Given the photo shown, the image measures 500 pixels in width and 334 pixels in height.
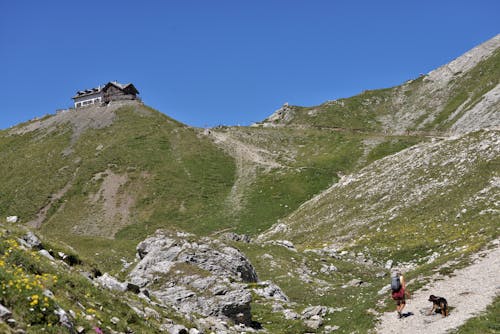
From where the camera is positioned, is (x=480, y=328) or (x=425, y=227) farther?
(x=425, y=227)

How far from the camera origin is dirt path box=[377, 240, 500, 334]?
72.2 ft

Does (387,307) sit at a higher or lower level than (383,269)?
lower

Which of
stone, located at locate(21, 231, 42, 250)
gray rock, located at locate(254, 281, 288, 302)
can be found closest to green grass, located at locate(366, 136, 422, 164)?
gray rock, located at locate(254, 281, 288, 302)

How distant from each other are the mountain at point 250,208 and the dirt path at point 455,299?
1.54 meters

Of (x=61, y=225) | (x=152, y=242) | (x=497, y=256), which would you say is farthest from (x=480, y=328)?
(x=61, y=225)

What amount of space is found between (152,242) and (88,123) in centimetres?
11062

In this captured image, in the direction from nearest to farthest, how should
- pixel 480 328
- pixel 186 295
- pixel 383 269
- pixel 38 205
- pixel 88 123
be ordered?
pixel 480 328 < pixel 186 295 < pixel 383 269 < pixel 38 205 < pixel 88 123

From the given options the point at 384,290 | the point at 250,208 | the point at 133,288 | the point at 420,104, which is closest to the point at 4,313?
the point at 133,288

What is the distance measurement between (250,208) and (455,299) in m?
65.5

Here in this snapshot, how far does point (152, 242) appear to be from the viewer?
37.7 m

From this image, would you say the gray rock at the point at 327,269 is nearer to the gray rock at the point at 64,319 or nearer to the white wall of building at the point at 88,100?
the gray rock at the point at 64,319

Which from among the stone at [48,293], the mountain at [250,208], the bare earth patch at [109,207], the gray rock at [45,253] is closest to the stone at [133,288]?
the mountain at [250,208]

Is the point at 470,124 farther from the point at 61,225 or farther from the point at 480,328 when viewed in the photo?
the point at 480,328

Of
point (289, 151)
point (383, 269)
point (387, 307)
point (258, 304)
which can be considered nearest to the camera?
point (387, 307)
